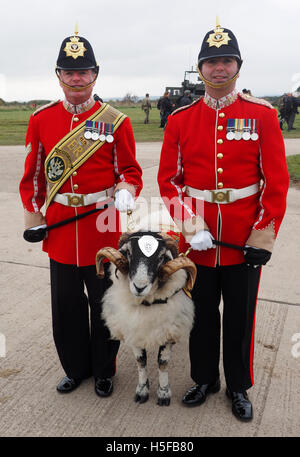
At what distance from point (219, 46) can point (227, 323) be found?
66.2 inches

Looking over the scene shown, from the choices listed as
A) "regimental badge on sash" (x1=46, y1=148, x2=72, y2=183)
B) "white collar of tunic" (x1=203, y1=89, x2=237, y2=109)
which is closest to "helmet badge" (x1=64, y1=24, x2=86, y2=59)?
"regimental badge on sash" (x1=46, y1=148, x2=72, y2=183)

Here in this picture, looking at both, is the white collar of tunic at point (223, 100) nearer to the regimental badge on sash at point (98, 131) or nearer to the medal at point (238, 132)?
the medal at point (238, 132)

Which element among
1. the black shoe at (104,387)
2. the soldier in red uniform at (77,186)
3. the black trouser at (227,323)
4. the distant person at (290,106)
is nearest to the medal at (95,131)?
the soldier in red uniform at (77,186)

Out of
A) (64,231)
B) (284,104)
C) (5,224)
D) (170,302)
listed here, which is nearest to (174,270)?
(170,302)

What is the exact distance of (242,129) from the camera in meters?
2.57

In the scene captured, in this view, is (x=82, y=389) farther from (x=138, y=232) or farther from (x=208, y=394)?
(x=138, y=232)

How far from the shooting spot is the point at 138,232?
266cm

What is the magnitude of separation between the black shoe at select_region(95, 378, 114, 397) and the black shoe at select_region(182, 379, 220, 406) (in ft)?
1.68

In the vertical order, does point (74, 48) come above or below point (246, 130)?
above

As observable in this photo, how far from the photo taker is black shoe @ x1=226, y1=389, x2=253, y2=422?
279 centimetres

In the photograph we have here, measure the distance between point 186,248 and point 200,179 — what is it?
1.52 ft

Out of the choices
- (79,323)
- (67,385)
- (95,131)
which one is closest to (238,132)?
(95,131)

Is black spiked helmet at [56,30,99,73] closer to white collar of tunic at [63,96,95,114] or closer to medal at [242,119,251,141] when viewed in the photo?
white collar of tunic at [63,96,95,114]

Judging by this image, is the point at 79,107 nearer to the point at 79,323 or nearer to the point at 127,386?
the point at 79,323
